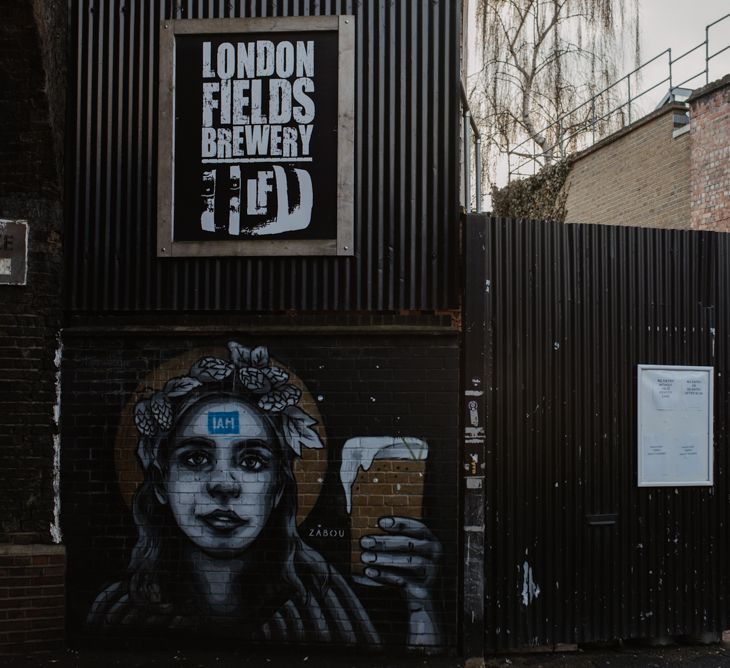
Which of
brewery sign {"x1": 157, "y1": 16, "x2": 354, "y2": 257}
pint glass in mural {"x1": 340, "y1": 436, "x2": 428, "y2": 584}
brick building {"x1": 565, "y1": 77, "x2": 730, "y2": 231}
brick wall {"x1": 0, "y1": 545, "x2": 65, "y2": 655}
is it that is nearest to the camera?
brick wall {"x1": 0, "y1": 545, "x2": 65, "y2": 655}

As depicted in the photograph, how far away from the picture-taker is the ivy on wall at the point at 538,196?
1573 centimetres

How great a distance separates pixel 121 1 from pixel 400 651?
559 cm

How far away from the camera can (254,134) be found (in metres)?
5.72

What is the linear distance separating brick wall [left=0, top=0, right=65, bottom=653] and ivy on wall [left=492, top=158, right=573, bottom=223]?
11442 millimetres

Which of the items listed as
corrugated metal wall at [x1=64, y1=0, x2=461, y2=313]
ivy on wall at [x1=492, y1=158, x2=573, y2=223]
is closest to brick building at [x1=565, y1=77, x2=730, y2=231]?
ivy on wall at [x1=492, y1=158, x2=573, y2=223]

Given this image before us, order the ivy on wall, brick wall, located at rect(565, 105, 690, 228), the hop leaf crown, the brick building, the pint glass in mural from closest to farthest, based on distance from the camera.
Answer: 1. the pint glass in mural
2. the hop leaf crown
3. the brick building
4. brick wall, located at rect(565, 105, 690, 228)
5. the ivy on wall

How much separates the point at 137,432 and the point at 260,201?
207 centimetres

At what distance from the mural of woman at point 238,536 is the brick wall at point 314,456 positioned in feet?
0.15

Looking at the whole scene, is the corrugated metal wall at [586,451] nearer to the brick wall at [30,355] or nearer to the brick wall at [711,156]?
the brick wall at [30,355]

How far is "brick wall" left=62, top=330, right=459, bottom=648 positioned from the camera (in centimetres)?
545

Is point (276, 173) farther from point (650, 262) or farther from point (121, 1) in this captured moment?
point (650, 262)

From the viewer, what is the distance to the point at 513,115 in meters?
16.6

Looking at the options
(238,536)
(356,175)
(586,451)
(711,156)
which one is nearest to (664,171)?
(711,156)

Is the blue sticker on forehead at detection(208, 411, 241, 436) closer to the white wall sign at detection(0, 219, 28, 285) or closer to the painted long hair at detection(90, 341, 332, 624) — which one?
the painted long hair at detection(90, 341, 332, 624)
